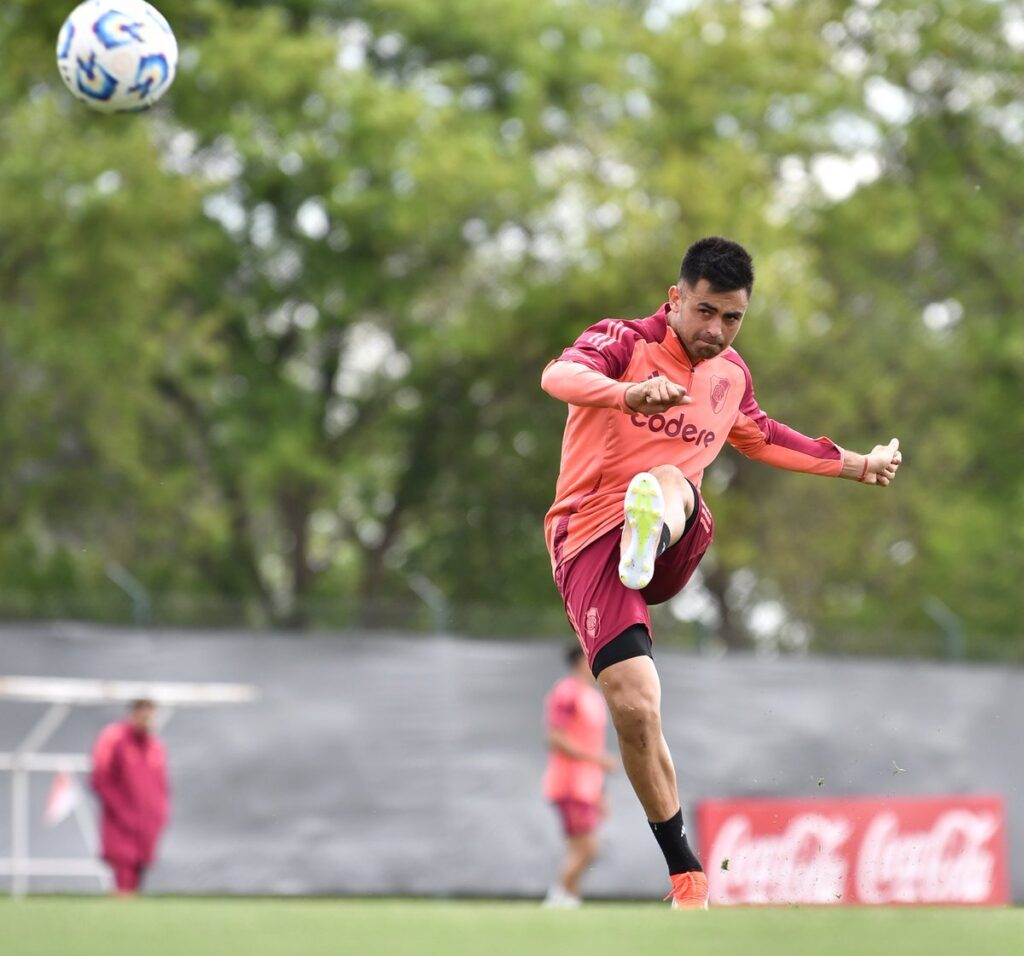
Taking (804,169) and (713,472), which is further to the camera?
(804,169)

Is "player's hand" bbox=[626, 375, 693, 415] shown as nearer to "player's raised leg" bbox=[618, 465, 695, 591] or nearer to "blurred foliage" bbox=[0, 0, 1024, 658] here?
"player's raised leg" bbox=[618, 465, 695, 591]

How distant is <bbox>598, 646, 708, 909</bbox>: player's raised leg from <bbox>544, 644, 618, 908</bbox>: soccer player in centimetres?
759

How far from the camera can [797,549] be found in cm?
3247

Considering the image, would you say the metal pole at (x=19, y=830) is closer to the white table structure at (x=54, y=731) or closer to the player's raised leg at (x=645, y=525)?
the white table structure at (x=54, y=731)

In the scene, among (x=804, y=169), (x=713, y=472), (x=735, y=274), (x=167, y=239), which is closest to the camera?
(x=735, y=274)

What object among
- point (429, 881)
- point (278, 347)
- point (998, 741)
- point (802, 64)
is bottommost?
point (429, 881)

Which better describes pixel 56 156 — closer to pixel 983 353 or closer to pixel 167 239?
pixel 167 239

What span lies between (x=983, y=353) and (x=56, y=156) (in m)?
16.9

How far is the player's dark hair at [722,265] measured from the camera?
6984 mm

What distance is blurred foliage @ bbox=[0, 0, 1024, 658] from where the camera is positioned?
2725 centimetres

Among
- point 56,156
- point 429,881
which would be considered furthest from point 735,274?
point 56,156

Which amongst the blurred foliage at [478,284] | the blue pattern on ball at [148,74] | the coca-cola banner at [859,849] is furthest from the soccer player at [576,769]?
the blurred foliage at [478,284]

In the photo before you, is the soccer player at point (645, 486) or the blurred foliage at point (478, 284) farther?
the blurred foliage at point (478, 284)

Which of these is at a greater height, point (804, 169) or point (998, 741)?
point (804, 169)
